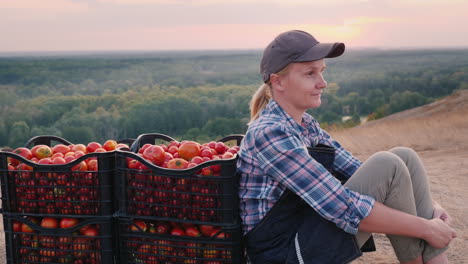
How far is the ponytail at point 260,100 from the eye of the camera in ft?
8.84

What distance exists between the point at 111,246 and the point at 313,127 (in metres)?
1.21

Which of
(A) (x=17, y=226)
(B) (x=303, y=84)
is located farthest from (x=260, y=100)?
(A) (x=17, y=226)

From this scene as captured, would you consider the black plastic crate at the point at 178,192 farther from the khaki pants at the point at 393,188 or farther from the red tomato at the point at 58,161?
the khaki pants at the point at 393,188

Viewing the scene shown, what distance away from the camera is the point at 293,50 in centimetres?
250

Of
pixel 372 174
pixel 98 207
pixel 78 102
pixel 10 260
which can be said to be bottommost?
pixel 78 102

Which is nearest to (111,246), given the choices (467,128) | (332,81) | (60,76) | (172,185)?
(172,185)

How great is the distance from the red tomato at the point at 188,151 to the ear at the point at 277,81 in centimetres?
57

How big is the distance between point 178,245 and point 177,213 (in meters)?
0.16

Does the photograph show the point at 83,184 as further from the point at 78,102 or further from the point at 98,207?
the point at 78,102

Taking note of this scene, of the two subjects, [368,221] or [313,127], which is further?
[313,127]

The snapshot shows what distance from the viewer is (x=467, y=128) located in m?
10.6

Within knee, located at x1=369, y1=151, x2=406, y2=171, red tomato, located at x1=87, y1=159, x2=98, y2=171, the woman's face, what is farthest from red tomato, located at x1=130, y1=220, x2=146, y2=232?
knee, located at x1=369, y1=151, x2=406, y2=171

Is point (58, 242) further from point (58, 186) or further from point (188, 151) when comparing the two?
point (188, 151)

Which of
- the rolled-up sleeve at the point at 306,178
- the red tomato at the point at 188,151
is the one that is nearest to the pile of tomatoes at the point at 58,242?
the red tomato at the point at 188,151
